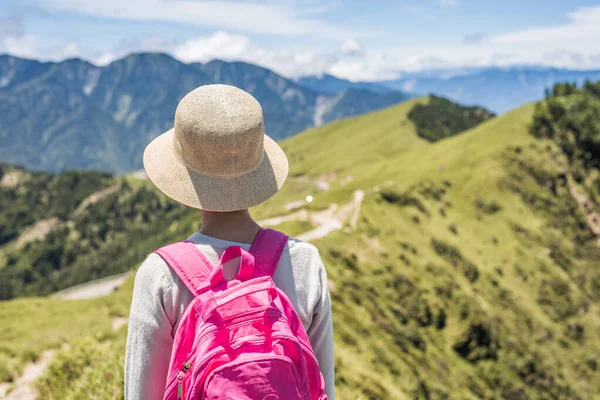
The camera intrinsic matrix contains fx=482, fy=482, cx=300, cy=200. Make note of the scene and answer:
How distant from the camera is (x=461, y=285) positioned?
42062 mm

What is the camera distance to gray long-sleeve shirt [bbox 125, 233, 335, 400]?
354cm

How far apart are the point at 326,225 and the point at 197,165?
3758 centimetres

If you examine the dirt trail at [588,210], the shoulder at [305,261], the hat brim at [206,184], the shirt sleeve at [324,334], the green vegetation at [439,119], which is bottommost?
the green vegetation at [439,119]

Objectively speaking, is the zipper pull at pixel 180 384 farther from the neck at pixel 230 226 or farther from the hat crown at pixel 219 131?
the hat crown at pixel 219 131

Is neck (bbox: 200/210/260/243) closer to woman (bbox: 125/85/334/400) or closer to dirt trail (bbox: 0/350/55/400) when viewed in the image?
woman (bbox: 125/85/334/400)

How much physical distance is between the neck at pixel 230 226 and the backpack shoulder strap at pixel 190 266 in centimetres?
38

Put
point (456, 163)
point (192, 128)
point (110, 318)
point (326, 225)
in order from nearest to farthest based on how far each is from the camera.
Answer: point (192, 128) < point (110, 318) < point (326, 225) < point (456, 163)

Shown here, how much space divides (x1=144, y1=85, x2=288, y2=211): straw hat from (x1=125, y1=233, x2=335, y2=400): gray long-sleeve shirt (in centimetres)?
36

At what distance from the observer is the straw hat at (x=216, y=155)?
145 inches

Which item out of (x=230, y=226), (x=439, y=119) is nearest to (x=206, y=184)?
(x=230, y=226)

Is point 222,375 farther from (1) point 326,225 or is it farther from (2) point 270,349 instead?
(1) point 326,225

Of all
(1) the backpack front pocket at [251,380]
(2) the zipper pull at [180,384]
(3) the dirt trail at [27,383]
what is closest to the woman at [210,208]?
(2) the zipper pull at [180,384]

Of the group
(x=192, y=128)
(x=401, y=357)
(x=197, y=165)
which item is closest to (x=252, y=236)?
(x=197, y=165)

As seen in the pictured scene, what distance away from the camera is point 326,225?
41.2 meters
